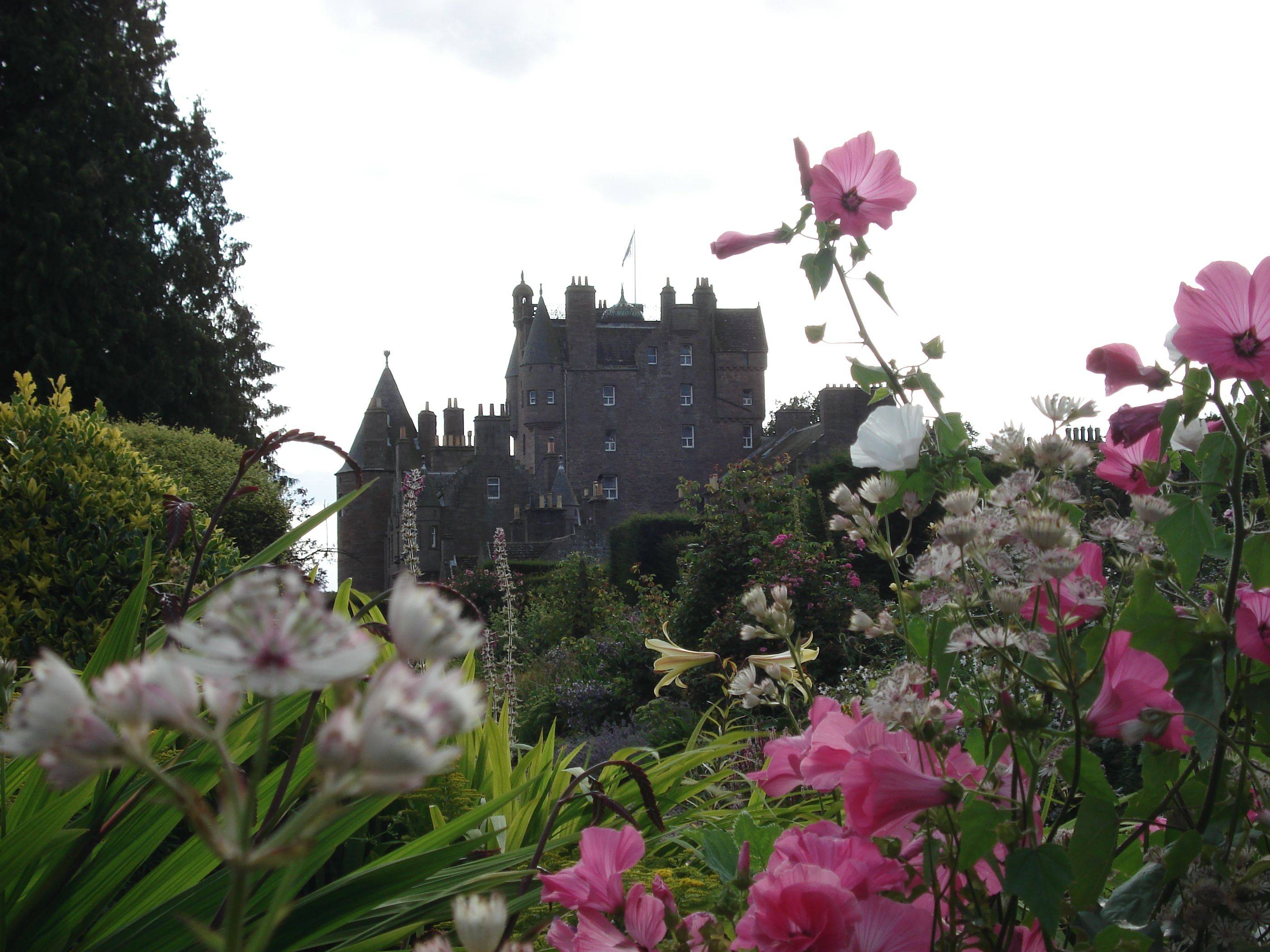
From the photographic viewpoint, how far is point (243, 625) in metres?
0.43

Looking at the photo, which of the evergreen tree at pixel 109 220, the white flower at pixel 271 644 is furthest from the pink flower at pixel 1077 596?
the evergreen tree at pixel 109 220

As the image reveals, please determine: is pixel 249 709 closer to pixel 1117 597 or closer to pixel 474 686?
pixel 1117 597

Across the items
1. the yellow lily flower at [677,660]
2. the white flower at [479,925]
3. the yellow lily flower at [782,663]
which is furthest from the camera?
the yellow lily flower at [677,660]

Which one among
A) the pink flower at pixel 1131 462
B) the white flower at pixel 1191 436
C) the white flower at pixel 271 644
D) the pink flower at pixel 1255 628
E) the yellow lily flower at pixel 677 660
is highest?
the white flower at pixel 1191 436

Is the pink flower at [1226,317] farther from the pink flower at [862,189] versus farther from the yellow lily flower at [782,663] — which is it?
the yellow lily flower at [782,663]

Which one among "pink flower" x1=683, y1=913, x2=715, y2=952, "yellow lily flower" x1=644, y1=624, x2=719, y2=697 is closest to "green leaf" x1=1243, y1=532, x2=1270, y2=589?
"pink flower" x1=683, y1=913, x2=715, y2=952

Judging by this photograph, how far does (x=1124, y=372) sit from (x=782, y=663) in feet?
3.59

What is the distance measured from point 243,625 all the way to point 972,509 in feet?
2.92

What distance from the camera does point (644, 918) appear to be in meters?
1.03

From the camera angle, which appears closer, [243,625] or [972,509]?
[243,625]

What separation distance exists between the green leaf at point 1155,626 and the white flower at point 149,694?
3.25 ft

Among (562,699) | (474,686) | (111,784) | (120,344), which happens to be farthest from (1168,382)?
(120,344)

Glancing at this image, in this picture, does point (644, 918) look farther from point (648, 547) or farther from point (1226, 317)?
point (648, 547)

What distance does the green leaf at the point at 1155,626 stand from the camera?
3.48 ft
